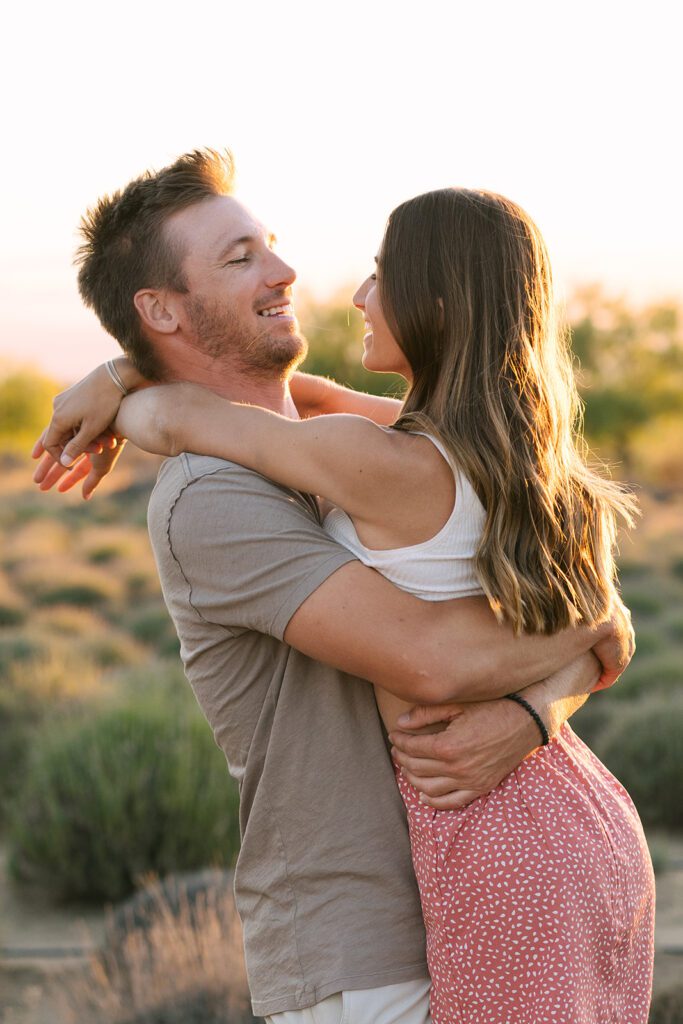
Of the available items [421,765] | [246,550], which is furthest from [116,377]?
[421,765]

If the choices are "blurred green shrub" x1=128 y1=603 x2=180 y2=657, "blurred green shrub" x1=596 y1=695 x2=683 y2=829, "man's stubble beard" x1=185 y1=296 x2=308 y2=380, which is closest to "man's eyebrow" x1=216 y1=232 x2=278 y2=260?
"man's stubble beard" x1=185 y1=296 x2=308 y2=380

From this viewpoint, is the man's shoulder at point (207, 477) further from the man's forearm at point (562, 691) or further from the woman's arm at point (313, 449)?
the man's forearm at point (562, 691)

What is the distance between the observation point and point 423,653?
7.45 ft

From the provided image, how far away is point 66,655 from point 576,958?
10538mm

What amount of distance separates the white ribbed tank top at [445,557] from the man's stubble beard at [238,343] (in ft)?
2.12

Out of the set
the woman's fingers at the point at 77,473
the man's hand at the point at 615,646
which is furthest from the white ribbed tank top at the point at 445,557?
the woman's fingers at the point at 77,473

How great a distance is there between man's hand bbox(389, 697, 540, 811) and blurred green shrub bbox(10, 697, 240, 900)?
548 cm

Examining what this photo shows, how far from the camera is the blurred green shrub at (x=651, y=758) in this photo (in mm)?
9266

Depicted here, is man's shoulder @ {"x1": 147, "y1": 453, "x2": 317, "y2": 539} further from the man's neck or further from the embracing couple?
the man's neck

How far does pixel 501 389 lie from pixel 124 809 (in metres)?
5.88

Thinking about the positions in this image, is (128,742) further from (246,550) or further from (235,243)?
(246,550)

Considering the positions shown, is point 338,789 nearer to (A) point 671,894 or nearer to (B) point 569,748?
(B) point 569,748

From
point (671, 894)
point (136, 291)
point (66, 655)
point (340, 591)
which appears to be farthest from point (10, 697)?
point (340, 591)

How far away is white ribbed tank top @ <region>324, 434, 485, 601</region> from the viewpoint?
2.33 m
